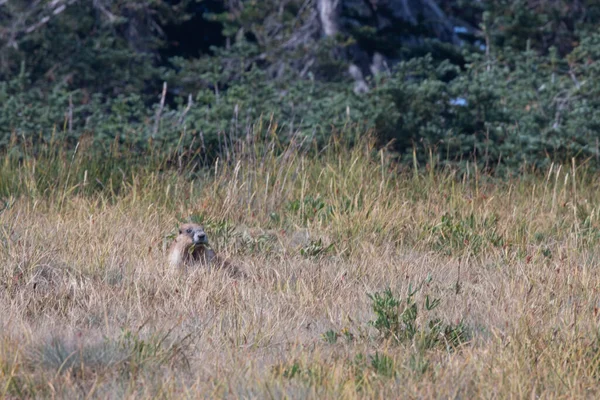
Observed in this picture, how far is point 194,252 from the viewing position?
5824 mm

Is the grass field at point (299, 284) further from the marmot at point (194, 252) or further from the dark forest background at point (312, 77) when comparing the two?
the dark forest background at point (312, 77)

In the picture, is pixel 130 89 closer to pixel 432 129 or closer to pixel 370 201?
pixel 432 129

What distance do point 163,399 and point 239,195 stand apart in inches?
168

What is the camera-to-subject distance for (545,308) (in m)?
4.75

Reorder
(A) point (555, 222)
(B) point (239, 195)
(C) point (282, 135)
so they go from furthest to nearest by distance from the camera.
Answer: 1. (C) point (282, 135)
2. (B) point (239, 195)
3. (A) point (555, 222)

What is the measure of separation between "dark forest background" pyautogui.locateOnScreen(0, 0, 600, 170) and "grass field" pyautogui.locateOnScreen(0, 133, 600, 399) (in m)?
0.98

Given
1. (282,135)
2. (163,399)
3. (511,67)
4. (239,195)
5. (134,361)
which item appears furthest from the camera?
(511,67)

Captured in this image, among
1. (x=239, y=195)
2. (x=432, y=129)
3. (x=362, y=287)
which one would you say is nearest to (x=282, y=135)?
(x=432, y=129)

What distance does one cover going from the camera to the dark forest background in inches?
419

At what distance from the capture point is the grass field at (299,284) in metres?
3.74

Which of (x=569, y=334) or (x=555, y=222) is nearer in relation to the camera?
(x=569, y=334)

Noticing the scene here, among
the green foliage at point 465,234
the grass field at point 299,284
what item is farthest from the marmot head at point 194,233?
the green foliage at point 465,234

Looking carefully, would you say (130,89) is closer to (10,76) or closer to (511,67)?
(10,76)

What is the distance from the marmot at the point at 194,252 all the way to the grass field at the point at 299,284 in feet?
0.39
